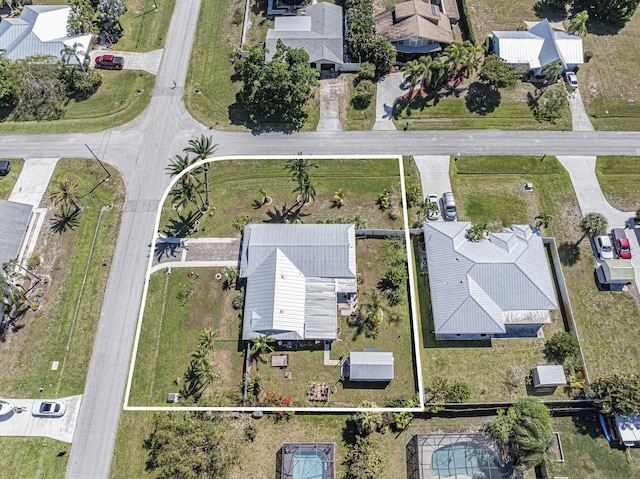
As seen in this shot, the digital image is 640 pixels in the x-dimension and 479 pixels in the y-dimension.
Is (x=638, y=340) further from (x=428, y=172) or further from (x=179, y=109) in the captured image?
(x=179, y=109)

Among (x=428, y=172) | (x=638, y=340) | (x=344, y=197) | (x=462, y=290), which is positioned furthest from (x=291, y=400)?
(x=638, y=340)

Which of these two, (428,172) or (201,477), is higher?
(428,172)

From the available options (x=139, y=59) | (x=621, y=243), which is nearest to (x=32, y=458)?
(x=139, y=59)

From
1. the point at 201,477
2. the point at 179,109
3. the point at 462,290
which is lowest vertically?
the point at 201,477

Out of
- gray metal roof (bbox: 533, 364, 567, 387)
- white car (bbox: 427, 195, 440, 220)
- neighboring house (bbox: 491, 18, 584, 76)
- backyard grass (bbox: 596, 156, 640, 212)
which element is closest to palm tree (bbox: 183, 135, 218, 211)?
white car (bbox: 427, 195, 440, 220)

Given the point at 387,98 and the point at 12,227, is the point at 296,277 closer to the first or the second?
the point at 387,98

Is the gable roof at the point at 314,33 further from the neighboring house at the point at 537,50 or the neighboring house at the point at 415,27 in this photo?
the neighboring house at the point at 537,50

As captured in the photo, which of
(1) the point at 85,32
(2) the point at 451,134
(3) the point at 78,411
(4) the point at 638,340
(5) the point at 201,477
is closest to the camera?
(5) the point at 201,477

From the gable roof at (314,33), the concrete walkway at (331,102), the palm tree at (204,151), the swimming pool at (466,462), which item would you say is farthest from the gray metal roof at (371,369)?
the gable roof at (314,33)
